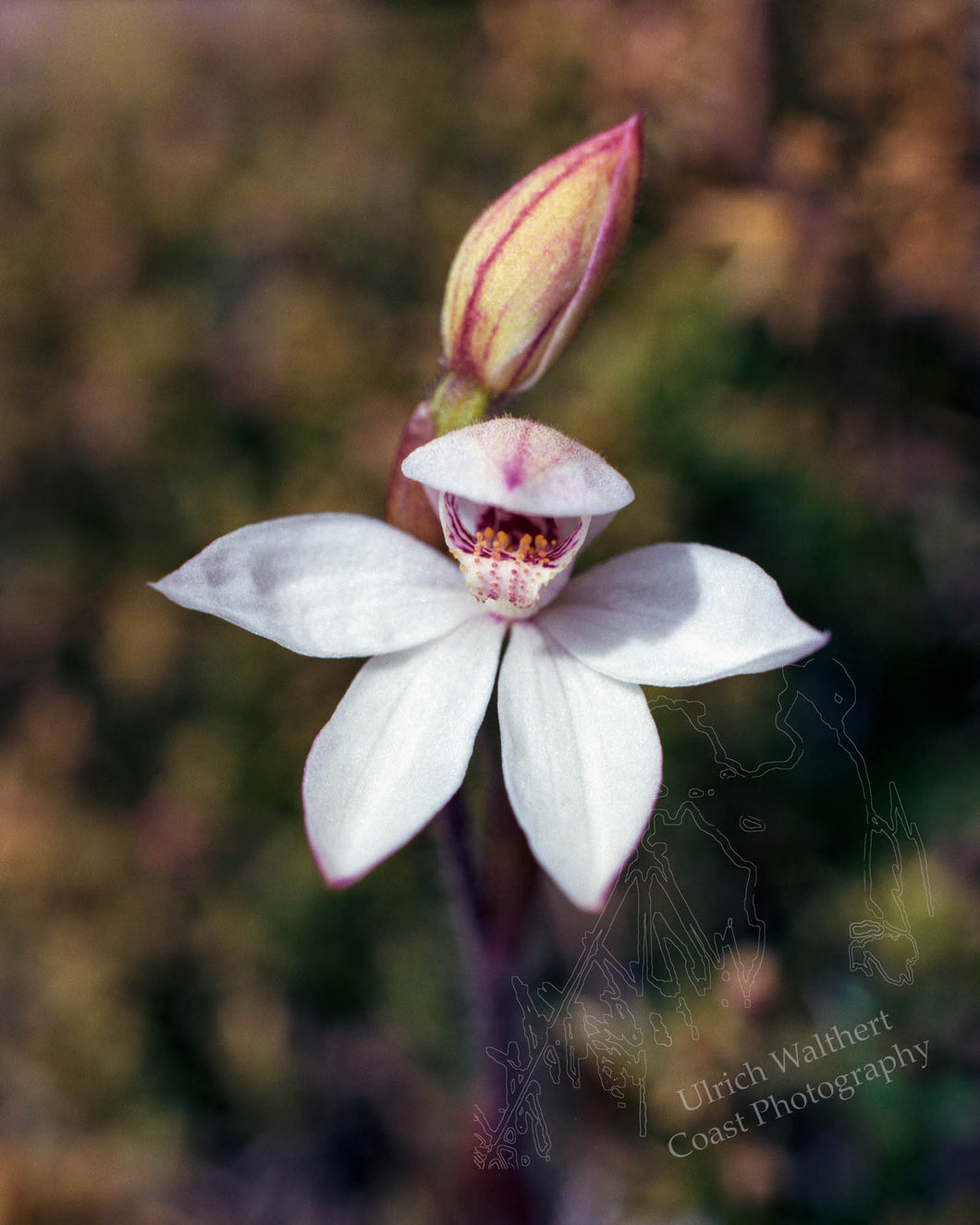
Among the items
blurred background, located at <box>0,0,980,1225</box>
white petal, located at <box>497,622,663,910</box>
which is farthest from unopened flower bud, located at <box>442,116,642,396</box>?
blurred background, located at <box>0,0,980,1225</box>

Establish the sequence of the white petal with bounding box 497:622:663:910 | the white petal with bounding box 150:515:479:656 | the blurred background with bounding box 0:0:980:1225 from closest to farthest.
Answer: the white petal with bounding box 497:622:663:910 → the white petal with bounding box 150:515:479:656 → the blurred background with bounding box 0:0:980:1225

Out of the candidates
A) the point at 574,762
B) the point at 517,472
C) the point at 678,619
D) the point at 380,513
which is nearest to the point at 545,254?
the point at 517,472

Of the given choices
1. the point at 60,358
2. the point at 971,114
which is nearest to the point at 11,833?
the point at 60,358

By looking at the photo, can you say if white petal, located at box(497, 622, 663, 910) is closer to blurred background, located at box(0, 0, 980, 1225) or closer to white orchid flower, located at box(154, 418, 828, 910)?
white orchid flower, located at box(154, 418, 828, 910)

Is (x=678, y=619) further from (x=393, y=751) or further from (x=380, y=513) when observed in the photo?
(x=380, y=513)

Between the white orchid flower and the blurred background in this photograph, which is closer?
the white orchid flower
